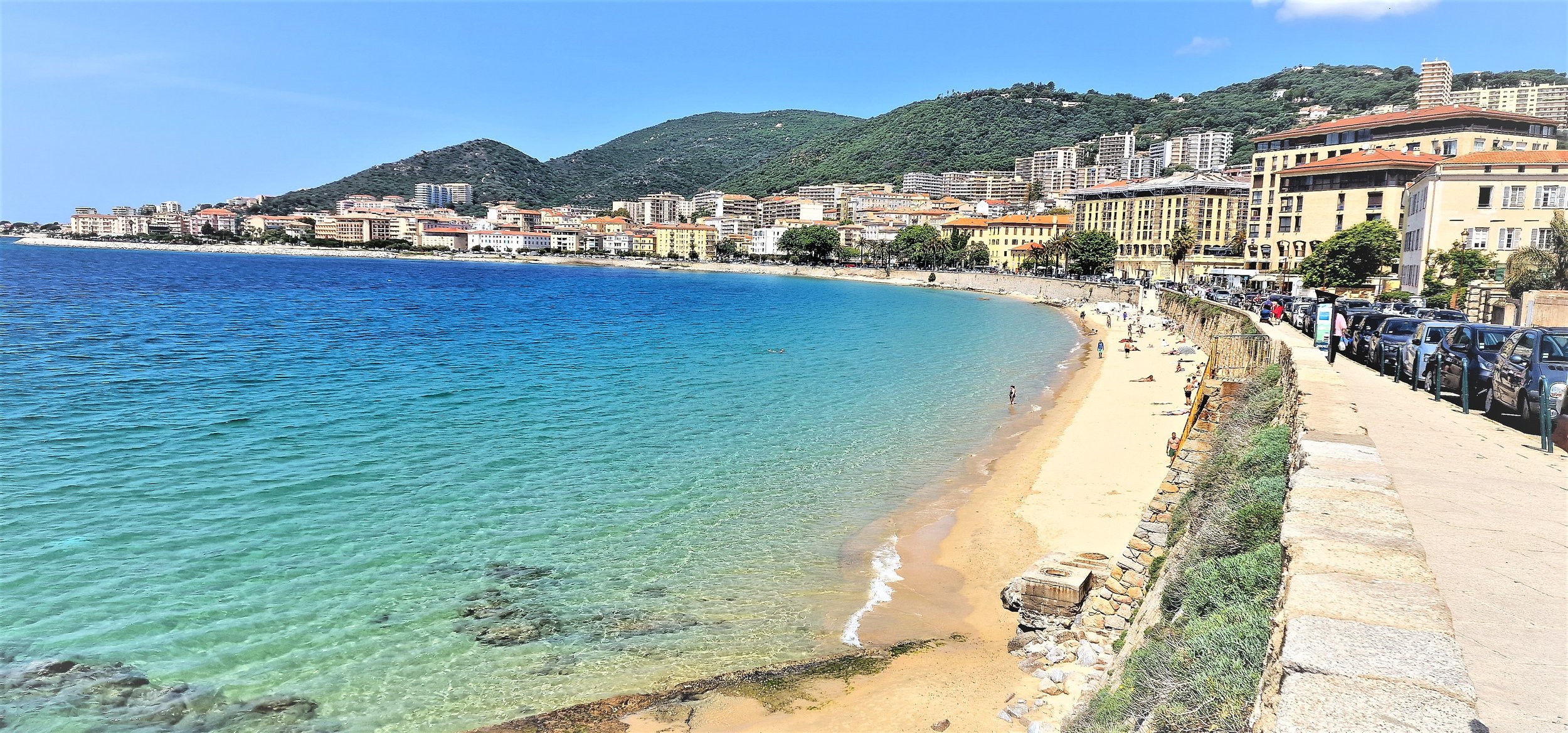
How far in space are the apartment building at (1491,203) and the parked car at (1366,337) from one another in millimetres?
17058

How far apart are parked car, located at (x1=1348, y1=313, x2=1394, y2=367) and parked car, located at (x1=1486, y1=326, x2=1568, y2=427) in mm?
7029

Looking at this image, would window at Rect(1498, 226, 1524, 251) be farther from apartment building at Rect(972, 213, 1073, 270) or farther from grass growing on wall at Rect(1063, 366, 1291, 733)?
apartment building at Rect(972, 213, 1073, 270)

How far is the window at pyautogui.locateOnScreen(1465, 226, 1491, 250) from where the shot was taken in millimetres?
36188

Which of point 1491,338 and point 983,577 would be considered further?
point 1491,338

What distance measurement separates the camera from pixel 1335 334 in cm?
2203

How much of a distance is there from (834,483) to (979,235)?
5505 inches

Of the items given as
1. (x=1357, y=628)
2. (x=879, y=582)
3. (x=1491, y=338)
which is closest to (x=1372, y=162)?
(x=1491, y=338)

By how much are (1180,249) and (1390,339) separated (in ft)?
268

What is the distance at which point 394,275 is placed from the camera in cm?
13475

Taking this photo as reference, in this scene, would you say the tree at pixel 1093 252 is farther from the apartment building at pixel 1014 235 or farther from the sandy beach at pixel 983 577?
the sandy beach at pixel 983 577

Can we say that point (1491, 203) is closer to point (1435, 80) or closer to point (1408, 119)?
point (1408, 119)

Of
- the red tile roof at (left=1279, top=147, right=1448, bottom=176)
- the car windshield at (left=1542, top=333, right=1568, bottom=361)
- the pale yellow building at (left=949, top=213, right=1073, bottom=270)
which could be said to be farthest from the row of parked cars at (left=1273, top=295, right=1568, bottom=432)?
the pale yellow building at (left=949, top=213, right=1073, bottom=270)

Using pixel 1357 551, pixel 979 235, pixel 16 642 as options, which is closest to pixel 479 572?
pixel 16 642

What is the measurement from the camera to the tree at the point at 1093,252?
11206 centimetres
